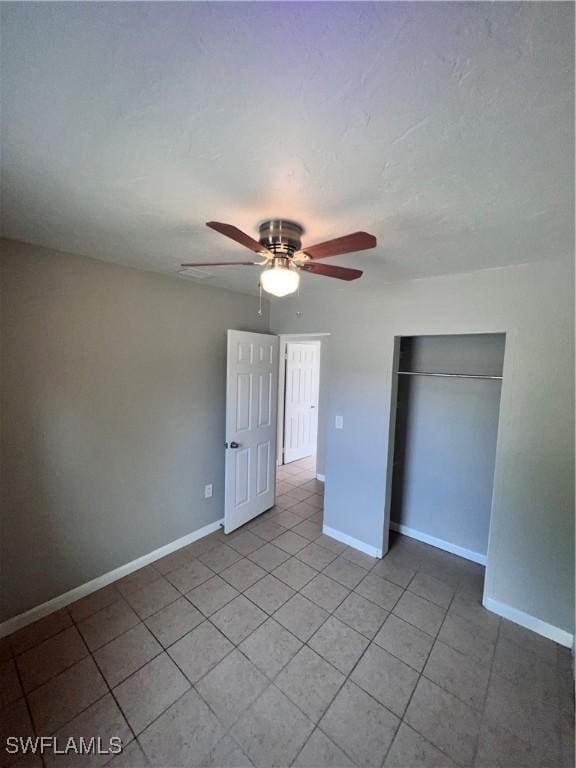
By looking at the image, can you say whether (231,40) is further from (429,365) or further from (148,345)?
(429,365)

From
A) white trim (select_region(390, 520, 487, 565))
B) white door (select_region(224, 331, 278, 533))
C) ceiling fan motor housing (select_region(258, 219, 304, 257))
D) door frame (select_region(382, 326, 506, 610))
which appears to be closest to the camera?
ceiling fan motor housing (select_region(258, 219, 304, 257))

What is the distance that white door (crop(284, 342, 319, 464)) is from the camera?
5203 mm

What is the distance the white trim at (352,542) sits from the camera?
9.41 feet

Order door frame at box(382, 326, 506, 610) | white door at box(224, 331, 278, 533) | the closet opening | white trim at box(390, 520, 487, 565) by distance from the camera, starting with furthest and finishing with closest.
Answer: white door at box(224, 331, 278, 533)
white trim at box(390, 520, 487, 565)
the closet opening
door frame at box(382, 326, 506, 610)

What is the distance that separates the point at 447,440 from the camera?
2.96 metres

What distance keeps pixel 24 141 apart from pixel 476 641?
11.0 feet

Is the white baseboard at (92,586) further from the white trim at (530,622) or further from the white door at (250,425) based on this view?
the white trim at (530,622)

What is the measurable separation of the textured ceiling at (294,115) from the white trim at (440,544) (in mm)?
2669

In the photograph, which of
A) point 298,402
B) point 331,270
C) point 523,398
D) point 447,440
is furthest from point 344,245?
point 298,402

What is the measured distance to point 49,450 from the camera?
209cm

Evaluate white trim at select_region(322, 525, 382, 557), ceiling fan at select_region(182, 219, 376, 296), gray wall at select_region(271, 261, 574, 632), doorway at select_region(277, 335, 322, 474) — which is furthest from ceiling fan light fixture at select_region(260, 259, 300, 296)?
doorway at select_region(277, 335, 322, 474)

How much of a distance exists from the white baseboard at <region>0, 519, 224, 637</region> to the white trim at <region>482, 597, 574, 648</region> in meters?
2.43

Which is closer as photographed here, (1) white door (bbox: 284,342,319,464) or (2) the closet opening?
(2) the closet opening

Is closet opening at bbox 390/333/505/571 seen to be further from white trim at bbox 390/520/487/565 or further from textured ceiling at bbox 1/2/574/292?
textured ceiling at bbox 1/2/574/292
